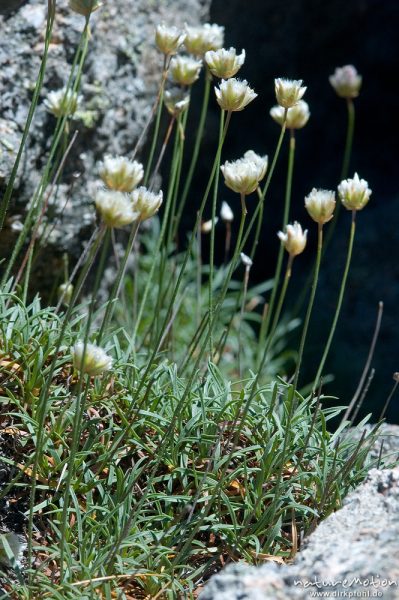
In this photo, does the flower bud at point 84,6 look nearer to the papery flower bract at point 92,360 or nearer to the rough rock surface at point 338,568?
the papery flower bract at point 92,360

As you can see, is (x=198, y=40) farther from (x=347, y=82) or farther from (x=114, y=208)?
(x=114, y=208)

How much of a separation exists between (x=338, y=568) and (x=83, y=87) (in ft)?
7.14

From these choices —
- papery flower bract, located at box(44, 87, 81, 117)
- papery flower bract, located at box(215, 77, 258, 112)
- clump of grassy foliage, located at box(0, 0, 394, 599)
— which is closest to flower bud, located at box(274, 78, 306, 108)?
clump of grassy foliage, located at box(0, 0, 394, 599)

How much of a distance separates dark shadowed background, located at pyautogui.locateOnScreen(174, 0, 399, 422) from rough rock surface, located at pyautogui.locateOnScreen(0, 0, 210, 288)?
27.3 inches

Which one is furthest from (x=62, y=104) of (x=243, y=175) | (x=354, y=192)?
(x=354, y=192)

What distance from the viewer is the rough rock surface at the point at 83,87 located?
9.46 ft

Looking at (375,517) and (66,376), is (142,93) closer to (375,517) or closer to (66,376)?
(66,376)

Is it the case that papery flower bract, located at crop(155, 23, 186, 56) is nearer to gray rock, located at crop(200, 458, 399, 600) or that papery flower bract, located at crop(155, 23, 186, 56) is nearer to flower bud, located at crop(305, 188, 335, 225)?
flower bud, located at crop(305, 188, 335, 225)

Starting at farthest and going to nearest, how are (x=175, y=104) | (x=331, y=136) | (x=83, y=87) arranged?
(x=331, y=136)
(x=83, y=87)
(x=175, y=104)

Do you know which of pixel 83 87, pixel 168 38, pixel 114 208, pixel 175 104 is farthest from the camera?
pixel 83 87

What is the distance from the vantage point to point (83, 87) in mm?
3182

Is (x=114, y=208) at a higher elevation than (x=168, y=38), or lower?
lower

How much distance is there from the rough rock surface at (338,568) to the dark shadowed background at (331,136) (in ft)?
7.60

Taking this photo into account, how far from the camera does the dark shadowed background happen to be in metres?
4.20
